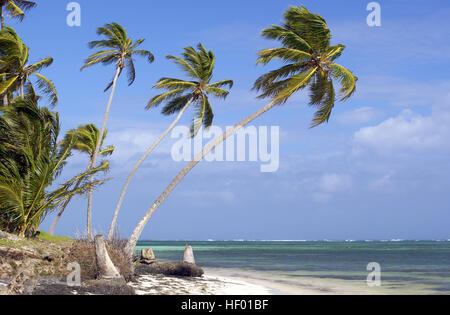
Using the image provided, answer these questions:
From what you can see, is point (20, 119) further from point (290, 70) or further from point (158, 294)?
point (290, 70)

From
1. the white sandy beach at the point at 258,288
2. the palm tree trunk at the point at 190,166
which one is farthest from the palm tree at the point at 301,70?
the white sandy beach at the point at 258,288

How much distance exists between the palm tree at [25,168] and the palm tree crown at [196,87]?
6.19 meters

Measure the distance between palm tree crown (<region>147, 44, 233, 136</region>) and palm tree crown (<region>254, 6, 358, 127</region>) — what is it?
419 cm

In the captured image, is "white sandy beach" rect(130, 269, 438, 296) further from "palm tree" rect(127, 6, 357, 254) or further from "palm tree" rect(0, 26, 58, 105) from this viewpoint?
"palm tree" rect(0, 26, 58, 105)

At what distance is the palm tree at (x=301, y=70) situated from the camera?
1928 centimetres

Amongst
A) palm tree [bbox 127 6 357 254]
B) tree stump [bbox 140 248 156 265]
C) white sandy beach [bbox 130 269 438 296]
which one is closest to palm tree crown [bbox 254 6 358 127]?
palm tree [bbox 127 6 357 254]

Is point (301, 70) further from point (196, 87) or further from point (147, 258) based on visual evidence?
point (147, 258)

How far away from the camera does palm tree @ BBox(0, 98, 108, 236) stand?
1655cm

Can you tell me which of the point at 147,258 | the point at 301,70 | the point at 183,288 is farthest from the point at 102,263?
the point at 301,70

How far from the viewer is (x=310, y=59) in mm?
19969

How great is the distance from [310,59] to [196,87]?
648 centimetres

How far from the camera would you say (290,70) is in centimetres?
2039

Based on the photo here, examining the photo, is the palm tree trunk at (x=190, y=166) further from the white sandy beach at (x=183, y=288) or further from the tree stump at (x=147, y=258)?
the tree stump at (x=147, y=258)
